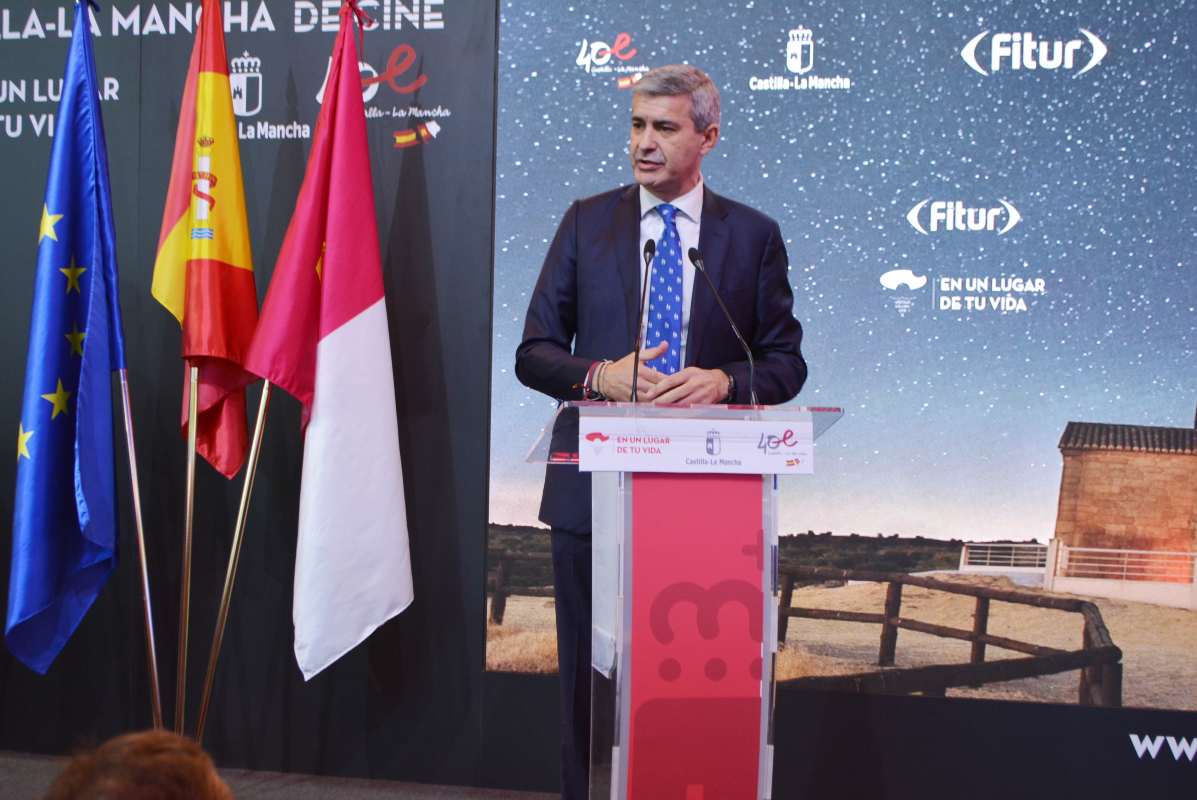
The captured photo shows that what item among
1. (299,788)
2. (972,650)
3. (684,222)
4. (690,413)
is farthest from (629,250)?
(299,788)

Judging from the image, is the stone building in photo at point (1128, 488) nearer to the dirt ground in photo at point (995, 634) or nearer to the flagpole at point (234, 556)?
the dirt ground in photo at point (995, 634)

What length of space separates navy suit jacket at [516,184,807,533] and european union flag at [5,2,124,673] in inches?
48.4

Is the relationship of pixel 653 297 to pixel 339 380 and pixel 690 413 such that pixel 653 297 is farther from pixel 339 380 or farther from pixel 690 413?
pixel 339 380

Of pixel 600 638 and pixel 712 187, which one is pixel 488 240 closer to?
pixel 712 187

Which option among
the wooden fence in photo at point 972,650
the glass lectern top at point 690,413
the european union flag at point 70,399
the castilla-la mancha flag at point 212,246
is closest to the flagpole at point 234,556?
the castilla-la mancha flag at point 212,246

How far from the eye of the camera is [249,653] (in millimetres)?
3801

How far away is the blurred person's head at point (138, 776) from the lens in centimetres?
101

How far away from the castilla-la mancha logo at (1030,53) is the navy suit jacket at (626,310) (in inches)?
36.1

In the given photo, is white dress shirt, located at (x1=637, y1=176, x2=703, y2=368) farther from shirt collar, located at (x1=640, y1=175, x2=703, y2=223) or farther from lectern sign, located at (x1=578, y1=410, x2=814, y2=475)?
lectern sign, located at (x1=578, y1=410, x2=814, y2=475)

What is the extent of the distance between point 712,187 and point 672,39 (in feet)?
1.62

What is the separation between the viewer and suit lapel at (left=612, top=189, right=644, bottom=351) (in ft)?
9.87

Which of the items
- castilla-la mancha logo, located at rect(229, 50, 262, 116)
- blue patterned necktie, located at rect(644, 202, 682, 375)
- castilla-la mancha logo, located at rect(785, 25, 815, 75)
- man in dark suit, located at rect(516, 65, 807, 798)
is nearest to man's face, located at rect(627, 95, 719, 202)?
man in dark suit, located at rect(516, 65, 807, 798)

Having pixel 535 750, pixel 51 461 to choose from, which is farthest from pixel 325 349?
pixel 535 750

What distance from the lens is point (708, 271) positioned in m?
3.10
